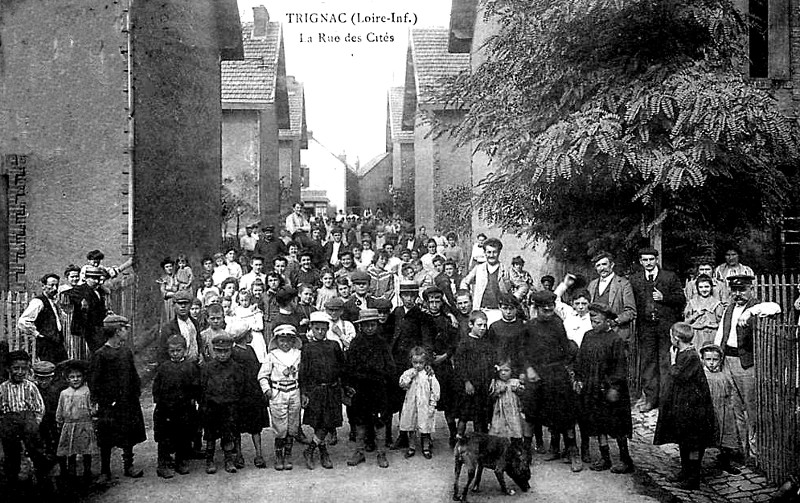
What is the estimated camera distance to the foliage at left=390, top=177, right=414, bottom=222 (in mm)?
35219

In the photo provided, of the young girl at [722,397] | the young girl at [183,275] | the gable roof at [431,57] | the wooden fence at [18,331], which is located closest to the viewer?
Result: the young girl at [722,397]

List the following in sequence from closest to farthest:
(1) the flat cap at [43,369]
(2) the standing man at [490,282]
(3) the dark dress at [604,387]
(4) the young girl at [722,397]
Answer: (4) the young girl at [722,397], (1) the flat cap at [43,369], (3) the dark dress at [604,387], (2) the standing man at [490,282]

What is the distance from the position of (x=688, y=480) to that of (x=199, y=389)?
4413 mm

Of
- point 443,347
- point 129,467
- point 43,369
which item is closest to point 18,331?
point 43,369

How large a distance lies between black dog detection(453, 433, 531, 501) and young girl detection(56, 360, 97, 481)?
319 centimetres

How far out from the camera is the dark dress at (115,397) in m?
7.89

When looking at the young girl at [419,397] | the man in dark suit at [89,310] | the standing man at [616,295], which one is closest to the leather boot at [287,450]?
the young girl at [419,397]

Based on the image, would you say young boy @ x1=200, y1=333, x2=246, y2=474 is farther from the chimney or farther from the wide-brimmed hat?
the chimney

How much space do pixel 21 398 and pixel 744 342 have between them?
6.29 meters

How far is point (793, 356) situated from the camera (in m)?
7.07

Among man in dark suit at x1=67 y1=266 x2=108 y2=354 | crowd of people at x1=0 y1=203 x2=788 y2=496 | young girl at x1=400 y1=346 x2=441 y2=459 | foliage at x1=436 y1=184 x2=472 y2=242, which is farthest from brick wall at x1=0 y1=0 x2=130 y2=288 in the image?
foliage at x1=436 y1=184 x2=472 y2=242

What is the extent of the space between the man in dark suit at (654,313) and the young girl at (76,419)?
5.91 meters

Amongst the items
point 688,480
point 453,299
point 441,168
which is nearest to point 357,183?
point 441,168

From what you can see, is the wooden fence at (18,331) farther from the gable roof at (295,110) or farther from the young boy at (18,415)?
the gable roof at (295,110)
